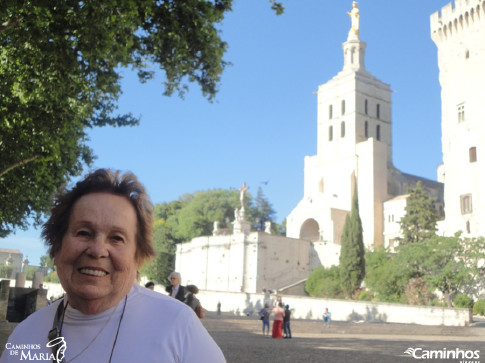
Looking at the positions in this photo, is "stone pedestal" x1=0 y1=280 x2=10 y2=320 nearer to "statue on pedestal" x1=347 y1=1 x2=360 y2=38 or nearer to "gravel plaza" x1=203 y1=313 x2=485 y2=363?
"gravel plaza" x1=203 y1=313 x2=485 y2=363

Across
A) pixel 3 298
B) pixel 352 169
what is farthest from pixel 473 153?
pixel 3 298

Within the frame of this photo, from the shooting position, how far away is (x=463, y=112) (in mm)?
41375

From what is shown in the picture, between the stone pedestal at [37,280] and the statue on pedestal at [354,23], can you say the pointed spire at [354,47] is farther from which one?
the stone pedestal at [37,280]

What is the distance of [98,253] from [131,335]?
0.34 m

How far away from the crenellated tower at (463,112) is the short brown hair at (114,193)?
131 feet

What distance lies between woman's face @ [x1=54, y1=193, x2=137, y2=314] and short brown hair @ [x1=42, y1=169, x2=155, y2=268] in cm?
5

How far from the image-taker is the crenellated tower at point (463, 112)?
39594 millimetres

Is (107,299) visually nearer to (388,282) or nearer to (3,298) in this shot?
(3,298)

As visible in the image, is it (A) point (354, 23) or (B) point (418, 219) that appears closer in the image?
(B) point (418, 219)

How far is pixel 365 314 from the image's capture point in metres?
31.9

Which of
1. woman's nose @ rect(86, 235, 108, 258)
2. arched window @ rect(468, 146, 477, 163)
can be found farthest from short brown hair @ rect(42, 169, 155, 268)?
arched window @ rect(468, 146, 477, 163)

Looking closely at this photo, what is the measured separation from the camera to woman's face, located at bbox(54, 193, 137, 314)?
1980mm

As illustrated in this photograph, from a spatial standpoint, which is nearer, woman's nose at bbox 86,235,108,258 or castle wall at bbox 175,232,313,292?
woman's nose at bbox 86,235,108,258

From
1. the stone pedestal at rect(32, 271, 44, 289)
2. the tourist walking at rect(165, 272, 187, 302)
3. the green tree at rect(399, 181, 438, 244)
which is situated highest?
the green tree at rect(399, 181, 438, 244)
